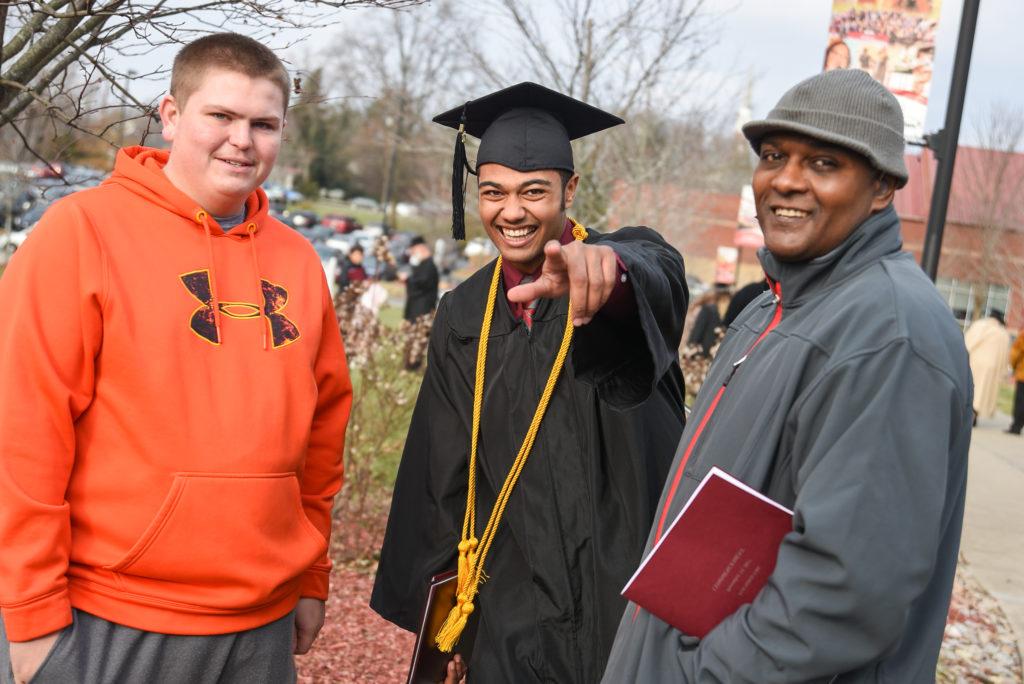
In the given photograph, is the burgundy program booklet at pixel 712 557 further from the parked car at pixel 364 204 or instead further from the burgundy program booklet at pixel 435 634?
the parked car at pixel 364 204

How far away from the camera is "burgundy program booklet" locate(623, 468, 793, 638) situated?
1.78m

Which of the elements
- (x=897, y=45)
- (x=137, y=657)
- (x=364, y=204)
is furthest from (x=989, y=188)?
(x=364, y=204)

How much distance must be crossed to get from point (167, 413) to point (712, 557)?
131cm

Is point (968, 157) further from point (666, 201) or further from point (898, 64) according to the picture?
point (898, 64)

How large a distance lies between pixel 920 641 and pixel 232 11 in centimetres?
274

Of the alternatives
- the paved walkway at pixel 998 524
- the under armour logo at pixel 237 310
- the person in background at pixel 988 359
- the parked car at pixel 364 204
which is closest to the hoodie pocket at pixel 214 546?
the under armour logo at pixel 237 310

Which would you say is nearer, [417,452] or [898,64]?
[417,452]

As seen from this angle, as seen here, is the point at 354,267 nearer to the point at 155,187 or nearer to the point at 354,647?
the point at 354,647

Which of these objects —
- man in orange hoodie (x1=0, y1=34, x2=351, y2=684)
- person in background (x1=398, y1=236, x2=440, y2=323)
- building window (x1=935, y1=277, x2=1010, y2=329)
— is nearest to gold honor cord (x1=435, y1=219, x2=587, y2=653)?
man in orange hoodie (x1=0, y1=34, x2=351, y2=684)

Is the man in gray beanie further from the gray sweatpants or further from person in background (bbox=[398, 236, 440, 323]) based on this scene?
person in background (bbox=[398, 236, 440, 323])

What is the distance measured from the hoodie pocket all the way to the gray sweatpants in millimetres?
106

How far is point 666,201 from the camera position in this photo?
→ 13.4 metres

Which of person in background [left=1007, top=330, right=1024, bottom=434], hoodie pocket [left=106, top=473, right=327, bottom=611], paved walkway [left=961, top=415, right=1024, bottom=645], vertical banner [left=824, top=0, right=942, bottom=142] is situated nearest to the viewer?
hoodie pocket [left=106, top=473, right=327, bottom=611]

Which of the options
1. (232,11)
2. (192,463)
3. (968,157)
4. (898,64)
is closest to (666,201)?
(898,64)
